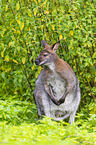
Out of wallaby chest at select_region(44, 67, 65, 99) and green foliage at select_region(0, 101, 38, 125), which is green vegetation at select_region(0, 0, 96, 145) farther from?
wallaby chest at select_region(44, 67, 65, 99)

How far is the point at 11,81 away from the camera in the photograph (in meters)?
7.26

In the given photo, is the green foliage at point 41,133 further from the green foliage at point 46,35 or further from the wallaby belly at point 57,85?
the green foliage at point 46,35

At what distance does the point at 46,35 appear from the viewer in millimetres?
6516

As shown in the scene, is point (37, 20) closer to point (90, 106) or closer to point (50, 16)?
point (50, 16)

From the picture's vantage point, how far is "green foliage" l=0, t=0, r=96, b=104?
20.5 feet

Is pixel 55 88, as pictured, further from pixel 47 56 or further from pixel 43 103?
pixel 47 56

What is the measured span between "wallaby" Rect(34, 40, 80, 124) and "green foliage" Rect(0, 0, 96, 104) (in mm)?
905

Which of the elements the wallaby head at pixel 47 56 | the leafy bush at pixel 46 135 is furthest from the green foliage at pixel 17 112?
the wallaby head at pixel 47 56

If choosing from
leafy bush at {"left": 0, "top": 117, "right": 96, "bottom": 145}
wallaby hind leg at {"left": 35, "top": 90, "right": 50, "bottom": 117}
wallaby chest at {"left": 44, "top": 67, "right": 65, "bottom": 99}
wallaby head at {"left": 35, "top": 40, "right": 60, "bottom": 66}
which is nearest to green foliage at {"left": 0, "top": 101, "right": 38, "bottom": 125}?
wallaby hind leg at {"left": 35, "top": 90, "right": 50, "bottom": 117}

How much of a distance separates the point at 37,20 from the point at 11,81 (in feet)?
5.53

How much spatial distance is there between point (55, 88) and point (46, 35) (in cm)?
159

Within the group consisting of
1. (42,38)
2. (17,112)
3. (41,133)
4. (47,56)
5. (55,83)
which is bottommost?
(17,112)

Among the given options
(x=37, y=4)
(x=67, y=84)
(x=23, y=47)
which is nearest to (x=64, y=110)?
(x=67, y=84)

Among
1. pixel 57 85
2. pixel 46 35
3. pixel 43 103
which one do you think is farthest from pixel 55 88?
pixel 46 35
